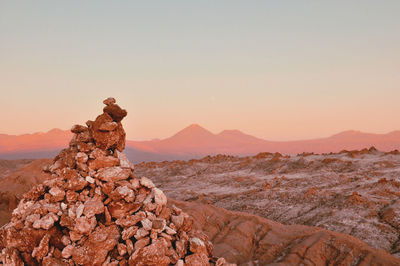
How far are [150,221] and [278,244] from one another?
17.4ft

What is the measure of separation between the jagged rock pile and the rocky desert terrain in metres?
0.02

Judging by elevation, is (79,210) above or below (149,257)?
above

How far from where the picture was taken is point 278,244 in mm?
10273

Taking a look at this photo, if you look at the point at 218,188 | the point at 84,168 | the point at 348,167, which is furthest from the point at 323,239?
the point at 348,167

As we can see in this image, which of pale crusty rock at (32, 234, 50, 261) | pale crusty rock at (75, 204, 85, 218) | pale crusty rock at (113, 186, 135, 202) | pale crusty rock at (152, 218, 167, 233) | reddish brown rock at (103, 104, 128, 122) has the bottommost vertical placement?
pale crusty rock at (32, 234, 50, 261)

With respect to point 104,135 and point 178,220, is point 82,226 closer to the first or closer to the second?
point 178,220

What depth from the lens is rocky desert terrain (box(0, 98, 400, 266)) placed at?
6793 millimetres

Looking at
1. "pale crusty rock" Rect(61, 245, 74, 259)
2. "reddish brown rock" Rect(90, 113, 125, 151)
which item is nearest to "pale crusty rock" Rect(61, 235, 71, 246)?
"pale crusty rock" Rect(61, 245, 74, 259)

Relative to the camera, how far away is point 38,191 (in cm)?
759

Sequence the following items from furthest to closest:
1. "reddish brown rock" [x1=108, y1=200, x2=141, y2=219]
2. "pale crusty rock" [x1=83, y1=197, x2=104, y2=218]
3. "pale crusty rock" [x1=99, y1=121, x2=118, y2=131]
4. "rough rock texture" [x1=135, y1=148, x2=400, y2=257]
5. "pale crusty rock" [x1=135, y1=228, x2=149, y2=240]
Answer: "rough rock texture" [x1=135, y1=148, x2=400, y2=257] < "pale crusty rock" [x1=99, y1=121, x2=118, y2=131] < "reddish brown rock" [x1=108, y1=200, x2=141, y2=219] < "pale crusty rock" [x1=83, y1=197, x2=104, y2=218] < "pale crusty rock" [x1=135, y1=228, x2=149, y2=240]

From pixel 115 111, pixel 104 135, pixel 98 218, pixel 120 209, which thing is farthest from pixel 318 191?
pixel 98 218

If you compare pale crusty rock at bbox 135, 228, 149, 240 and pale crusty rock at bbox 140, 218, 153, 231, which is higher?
pale crusty rock at bbox 140, 218, 153, 231

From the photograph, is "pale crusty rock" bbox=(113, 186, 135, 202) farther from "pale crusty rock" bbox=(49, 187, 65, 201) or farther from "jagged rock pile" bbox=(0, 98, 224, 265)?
"pale crusty rock" bbox=(49, 187, 65, 201)

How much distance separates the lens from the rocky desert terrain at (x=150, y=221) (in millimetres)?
6793
